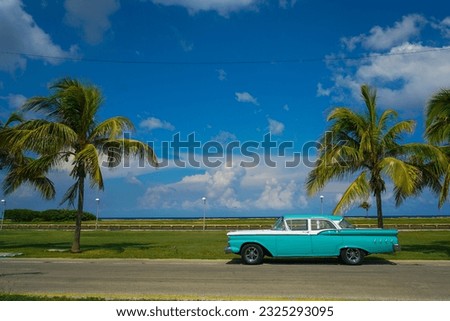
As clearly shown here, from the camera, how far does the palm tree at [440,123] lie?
18.4 metres

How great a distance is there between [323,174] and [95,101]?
11.0 metres

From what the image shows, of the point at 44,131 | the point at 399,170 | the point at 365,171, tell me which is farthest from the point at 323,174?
the point at 44,131

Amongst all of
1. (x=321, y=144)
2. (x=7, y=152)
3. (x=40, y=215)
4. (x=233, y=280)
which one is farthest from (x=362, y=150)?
(x=40, y=215)

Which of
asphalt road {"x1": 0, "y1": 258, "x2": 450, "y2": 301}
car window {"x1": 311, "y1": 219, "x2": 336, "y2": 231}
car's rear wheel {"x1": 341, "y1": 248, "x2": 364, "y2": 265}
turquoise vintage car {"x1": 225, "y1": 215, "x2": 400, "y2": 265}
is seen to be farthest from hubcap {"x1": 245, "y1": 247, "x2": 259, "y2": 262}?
car's rear wheel {"x1": 341, "y1": 248, "x2": 364, "y2": 265}

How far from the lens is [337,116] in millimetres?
20750

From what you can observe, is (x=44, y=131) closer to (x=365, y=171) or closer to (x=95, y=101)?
(x=95, y=101)

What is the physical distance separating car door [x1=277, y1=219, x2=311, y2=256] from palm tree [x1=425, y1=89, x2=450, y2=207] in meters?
6.78

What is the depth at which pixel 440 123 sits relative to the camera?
1912cm

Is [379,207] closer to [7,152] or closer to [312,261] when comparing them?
[312,261]

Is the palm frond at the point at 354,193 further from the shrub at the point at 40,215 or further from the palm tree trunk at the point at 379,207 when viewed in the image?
the shrub at the point at 40,215

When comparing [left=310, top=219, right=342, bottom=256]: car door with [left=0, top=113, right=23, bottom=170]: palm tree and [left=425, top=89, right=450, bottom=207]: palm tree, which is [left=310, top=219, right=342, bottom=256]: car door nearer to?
[left=425, top=89, right=450, bottom=207]: palm tree

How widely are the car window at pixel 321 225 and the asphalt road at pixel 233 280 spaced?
1.29m

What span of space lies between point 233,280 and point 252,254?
392cm

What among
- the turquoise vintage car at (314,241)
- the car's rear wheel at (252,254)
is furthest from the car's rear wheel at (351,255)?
the car's rear wheel at (252,254)
